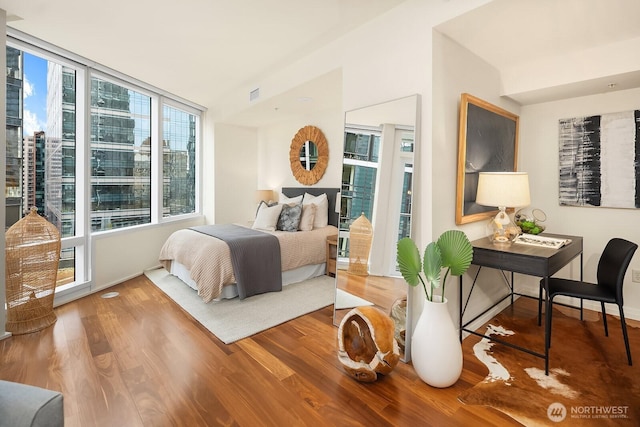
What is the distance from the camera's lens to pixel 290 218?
14.4ft

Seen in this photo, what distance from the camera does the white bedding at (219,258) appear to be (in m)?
3.32

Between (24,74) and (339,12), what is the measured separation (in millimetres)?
3074

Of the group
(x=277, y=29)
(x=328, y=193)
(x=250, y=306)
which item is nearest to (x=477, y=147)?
(x=277, y=29)

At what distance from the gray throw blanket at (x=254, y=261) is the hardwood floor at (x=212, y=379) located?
0.70m

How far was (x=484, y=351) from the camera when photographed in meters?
2.43

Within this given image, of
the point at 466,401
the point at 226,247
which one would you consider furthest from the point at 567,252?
the point at 226,247

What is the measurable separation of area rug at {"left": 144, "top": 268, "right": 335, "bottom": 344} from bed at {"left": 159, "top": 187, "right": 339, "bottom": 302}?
0.12 meters

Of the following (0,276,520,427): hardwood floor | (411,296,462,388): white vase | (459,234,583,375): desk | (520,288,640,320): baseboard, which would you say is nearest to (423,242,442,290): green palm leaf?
(411,296,462,388): white vase

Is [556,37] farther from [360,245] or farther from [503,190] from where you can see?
[360,245]

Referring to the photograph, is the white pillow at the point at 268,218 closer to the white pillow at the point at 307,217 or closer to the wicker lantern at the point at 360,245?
the white pillow at the point at 307,217

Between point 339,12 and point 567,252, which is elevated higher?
point 339,12

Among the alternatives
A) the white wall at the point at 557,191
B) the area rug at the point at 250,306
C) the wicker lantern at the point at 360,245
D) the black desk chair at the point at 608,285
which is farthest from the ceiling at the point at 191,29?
the area rug at the point at 250,306

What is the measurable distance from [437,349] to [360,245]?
990mm

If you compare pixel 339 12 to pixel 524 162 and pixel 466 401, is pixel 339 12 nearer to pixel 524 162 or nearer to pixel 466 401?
pixel 524 162
